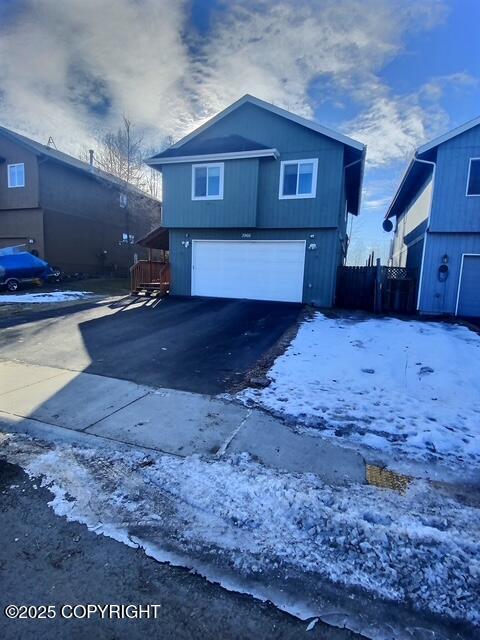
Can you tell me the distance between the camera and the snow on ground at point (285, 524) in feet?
6.39

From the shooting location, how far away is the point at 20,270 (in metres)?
16.0

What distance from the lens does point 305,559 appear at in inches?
83.2

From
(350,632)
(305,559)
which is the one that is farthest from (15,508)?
(350,632)

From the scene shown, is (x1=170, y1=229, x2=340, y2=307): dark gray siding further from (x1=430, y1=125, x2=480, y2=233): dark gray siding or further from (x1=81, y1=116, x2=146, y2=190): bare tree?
(x1=81, y1=116, x2=146, y2=190): bare tree

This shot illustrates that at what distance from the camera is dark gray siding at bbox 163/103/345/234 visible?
12.2 m

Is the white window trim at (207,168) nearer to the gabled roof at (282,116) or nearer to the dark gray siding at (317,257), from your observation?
the dark gray siding at (317,257)

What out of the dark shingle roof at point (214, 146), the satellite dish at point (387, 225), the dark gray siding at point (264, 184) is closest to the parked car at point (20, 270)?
the dark gray siding at point (264, 184)

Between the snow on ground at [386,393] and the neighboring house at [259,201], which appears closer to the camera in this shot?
the snow on ground at [386,393]

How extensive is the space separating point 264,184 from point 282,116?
98.9 inches

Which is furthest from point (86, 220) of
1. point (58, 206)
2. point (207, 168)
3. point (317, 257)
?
point (317, 257)

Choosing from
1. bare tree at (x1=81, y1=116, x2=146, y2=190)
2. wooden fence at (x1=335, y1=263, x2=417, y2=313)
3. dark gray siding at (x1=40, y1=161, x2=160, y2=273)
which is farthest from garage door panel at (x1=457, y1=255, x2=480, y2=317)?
bare tree at (x1=81, y1=116, x2=146, y2=190)

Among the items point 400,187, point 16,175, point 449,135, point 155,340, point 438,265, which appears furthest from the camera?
point 16,175

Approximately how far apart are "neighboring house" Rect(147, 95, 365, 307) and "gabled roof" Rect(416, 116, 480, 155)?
2.08 metres

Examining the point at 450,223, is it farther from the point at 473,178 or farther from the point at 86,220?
the point at 86,220
